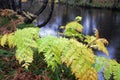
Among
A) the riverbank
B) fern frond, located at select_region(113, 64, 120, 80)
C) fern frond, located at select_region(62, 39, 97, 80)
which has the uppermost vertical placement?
fern frond, located at select_region(62, 39, 97, 80)

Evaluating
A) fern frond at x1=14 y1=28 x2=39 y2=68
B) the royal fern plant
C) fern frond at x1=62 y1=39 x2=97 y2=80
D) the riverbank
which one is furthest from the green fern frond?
the riverbank

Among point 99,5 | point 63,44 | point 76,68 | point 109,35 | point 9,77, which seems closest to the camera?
point 76,68

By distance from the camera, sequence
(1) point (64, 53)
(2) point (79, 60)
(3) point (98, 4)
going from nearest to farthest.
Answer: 1. (2) point (79, 60)
2. (1) point (64, 53)
3. (3) point (98, 4)

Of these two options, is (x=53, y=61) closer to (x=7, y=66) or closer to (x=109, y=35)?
(x=7, y=66)

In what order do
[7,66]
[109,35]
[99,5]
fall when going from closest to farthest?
[7,66] → [109,35] → [99,5]

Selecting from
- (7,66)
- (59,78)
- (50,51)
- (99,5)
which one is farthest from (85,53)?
(99,5)

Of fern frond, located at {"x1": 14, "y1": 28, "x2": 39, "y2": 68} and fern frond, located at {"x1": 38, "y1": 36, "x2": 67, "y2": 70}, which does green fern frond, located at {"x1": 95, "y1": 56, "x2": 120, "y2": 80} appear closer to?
fern frond, located at {"x1": 38, "y1": 36, "x2": 67, "y2": 70}

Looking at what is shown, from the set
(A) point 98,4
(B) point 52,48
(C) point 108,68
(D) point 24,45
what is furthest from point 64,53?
(A) point 98,4

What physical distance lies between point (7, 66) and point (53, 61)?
1442 millimetres

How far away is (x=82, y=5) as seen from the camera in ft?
120

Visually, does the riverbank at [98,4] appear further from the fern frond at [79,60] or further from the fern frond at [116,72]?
the fern frond at [79,60]

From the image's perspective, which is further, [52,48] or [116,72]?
[116,72]

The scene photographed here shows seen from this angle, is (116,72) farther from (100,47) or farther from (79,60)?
(79,60)

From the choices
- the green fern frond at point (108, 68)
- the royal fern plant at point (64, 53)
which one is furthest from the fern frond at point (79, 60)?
the green fern frond at point (108, 68)
